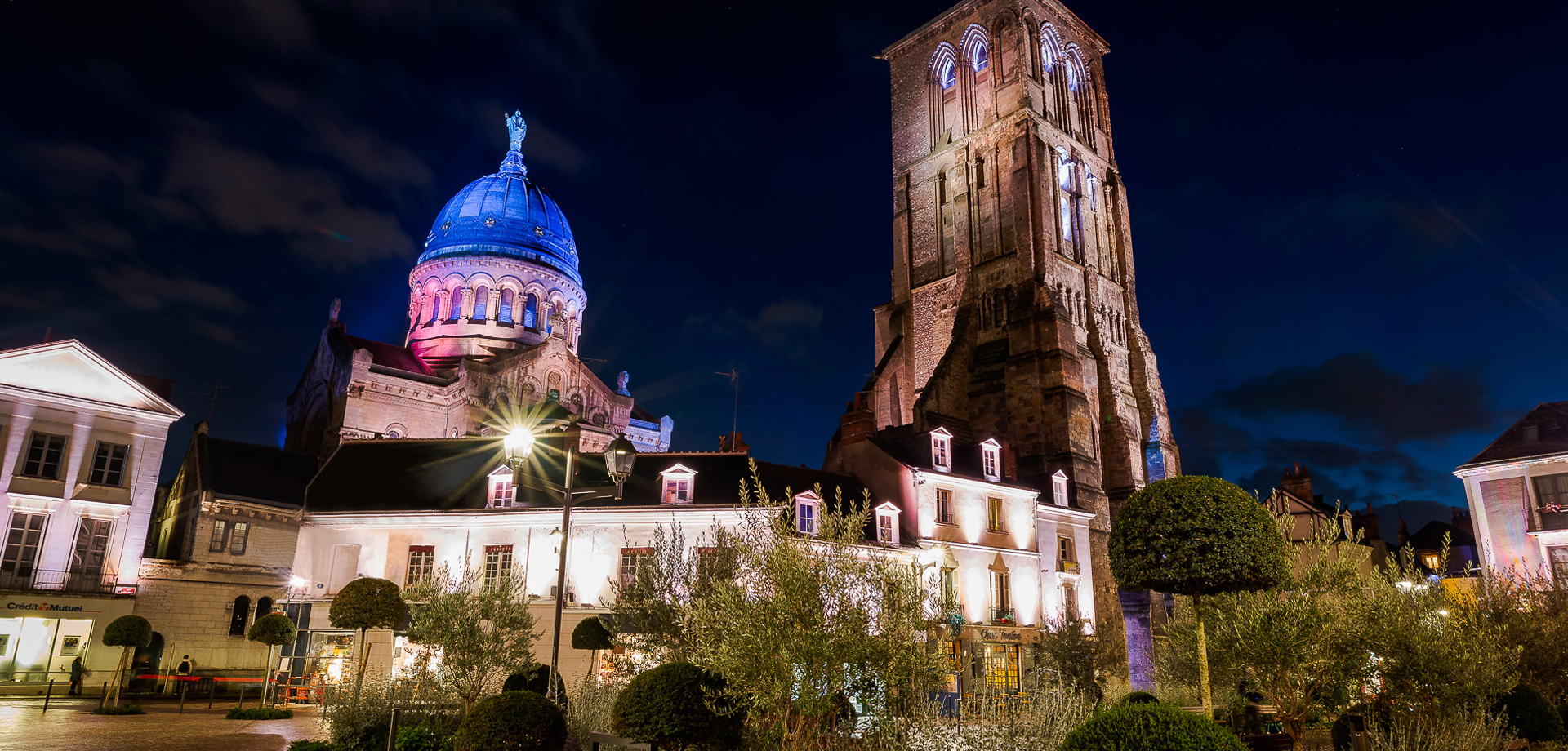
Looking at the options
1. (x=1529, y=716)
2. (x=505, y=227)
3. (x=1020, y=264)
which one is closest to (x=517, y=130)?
(x=505, y=227)

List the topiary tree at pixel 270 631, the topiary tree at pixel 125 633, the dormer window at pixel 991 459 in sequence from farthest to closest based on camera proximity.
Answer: the dormer window at pixel 991 459
the topiary tree at pixel 125 633
the topiary tree at pixel 270 631

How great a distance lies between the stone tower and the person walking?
23.2 meters

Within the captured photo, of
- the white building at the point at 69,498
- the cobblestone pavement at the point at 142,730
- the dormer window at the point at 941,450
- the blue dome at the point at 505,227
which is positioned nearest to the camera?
the cobblestone pavement at the point at 142,730

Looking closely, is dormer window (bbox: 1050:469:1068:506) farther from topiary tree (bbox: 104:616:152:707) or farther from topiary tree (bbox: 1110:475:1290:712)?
topiary tree (bbox: 104:616:152:707)

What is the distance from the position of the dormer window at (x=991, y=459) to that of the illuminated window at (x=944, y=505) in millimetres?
2218

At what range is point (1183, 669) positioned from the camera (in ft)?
71.3

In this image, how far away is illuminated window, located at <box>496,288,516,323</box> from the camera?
1943 inches

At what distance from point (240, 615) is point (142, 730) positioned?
12281 mm

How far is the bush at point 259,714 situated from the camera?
17.7 m

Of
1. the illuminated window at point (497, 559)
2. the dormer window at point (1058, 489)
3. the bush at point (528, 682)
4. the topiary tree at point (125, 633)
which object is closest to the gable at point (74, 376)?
the topiary tree at point (125, 633)

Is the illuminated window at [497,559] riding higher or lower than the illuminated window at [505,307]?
lower

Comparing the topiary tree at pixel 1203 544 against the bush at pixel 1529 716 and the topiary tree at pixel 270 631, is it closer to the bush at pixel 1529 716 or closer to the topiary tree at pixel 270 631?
the bush at pixel 1529 716

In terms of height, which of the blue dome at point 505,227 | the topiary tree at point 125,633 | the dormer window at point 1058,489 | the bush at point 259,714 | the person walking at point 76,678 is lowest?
the bush at point 259,714

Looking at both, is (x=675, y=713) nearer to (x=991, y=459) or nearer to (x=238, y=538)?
(x=991, y=459)
